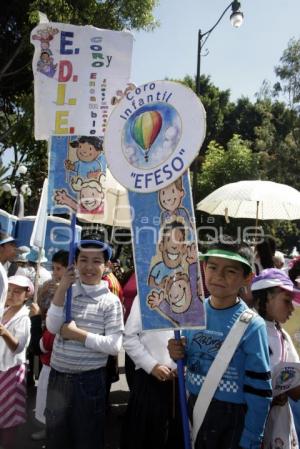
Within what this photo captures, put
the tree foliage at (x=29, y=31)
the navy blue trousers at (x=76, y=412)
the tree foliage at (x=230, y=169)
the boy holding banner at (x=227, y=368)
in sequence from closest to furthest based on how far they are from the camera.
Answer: the boy holding banner at (x=227, y=368) → the navy blue trousers at (x=76, y=412) → the tree foliage at (x=29, y=31) → the tree foliage at (x=230, y=169)

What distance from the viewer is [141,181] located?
7.55ft

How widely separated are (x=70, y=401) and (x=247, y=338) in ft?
3.99

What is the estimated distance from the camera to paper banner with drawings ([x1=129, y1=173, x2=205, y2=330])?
218 centimetres

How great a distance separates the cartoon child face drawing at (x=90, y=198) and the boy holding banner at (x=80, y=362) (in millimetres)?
434

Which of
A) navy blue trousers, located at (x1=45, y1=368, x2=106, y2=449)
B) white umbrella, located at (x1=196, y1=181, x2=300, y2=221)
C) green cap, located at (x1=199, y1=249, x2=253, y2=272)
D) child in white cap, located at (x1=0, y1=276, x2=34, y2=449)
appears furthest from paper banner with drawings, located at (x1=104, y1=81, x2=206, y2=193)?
white umbrella, located at (x1=196, y1=181, x2=300, y2=221)

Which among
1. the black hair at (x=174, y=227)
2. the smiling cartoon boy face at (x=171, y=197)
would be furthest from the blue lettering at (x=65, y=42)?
the black hair at (x=174, y=227)

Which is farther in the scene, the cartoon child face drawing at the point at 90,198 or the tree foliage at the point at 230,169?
the tree foliage at the point at 230,169

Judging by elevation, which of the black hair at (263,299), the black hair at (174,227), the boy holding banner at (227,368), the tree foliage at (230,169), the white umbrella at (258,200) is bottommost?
the boy holding banner at (227,368)

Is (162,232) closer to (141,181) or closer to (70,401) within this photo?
(141,181)

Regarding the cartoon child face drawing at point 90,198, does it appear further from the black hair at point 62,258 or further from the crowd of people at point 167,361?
the black hair at point 62,258

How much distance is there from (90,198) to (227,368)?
141cm

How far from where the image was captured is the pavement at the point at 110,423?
12.2 ft

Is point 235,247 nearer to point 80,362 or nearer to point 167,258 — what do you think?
point 167,258

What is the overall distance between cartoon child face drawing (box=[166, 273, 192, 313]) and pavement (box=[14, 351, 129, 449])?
6.99 ft
